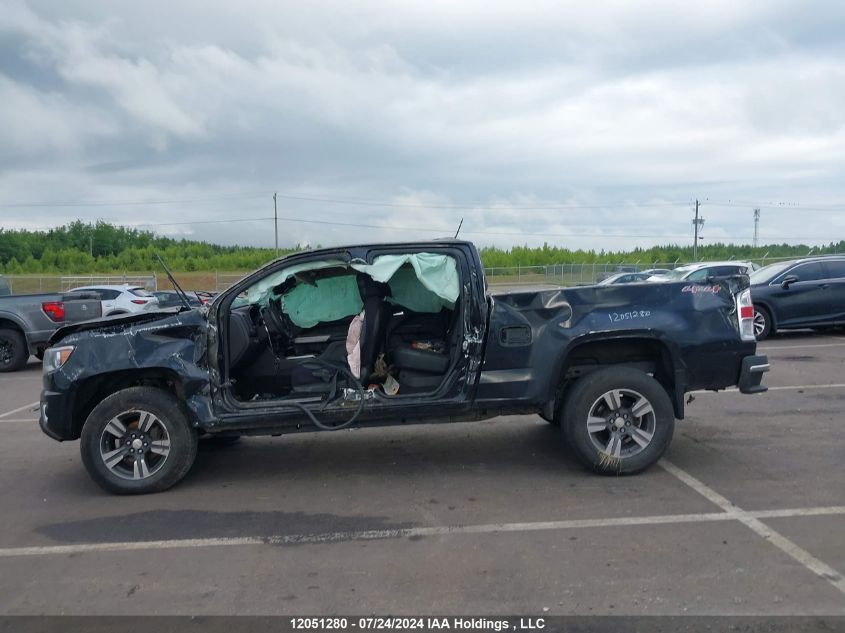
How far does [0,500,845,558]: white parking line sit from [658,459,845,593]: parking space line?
78mm

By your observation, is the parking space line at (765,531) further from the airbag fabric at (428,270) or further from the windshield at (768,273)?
the windshield at (768,273)

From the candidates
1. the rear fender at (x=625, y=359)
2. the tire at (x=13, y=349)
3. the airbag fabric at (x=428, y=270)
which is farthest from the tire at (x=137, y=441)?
the tire at (x=13, y=349)

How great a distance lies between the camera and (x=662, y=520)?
5.25 meters

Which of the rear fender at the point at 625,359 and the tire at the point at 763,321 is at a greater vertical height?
the rear fender at the point at 625,359

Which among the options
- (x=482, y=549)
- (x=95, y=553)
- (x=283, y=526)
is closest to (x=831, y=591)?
(x=482, y=549)

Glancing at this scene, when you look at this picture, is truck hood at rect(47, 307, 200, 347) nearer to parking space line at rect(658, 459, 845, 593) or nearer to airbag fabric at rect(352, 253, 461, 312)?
airbag fabric at rect(352, 253, 461, 312)

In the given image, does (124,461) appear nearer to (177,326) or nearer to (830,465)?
(177,326)

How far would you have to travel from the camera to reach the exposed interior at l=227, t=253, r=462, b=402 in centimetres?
633

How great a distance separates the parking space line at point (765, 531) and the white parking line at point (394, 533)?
8cm

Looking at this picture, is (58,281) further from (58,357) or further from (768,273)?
(58,357)

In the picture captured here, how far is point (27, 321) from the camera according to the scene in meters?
14.5

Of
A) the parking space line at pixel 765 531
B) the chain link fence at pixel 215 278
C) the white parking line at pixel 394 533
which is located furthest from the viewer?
the chain link fence at pixel 215 278

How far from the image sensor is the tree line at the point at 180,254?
53.8 meters

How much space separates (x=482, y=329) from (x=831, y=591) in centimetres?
294
